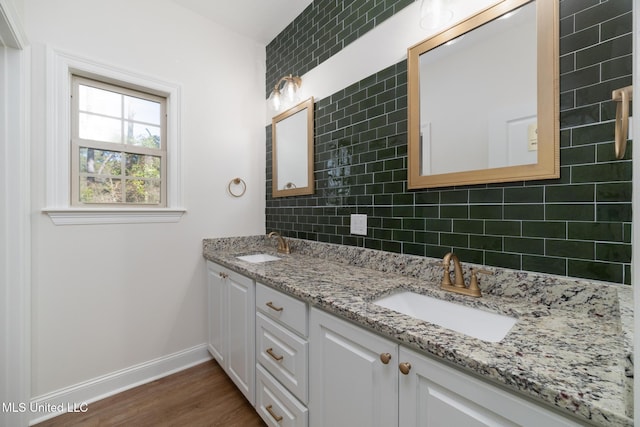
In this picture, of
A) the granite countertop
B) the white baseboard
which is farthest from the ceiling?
the white baseboard

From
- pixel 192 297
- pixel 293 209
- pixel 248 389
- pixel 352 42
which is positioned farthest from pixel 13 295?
pixel 352 42

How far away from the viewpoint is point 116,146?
184cm

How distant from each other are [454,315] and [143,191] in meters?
2.09

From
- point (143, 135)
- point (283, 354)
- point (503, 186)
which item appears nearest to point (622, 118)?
point (503, 186)

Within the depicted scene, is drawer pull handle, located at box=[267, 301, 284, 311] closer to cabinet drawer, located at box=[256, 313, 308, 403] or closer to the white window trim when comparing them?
cabinet drawer, located at box=[256, 313, 308, 403]

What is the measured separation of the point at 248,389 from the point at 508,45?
206 centimetres

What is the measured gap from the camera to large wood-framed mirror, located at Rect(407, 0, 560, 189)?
97cm

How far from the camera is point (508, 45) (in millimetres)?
1062

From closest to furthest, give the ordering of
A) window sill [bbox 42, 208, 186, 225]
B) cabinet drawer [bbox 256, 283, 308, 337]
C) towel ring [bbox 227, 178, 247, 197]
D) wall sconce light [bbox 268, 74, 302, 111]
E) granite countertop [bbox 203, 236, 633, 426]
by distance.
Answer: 1. granite countertop [bbox 203, 236, 633, 426]
2. cabinet drawer [bbox 256, 283, 308, 337]
3. window sill [bbox 42, 208, 186, 225]
4. wall sconce light [bbox 268, 74, 302, 111]
5. towel ring [bbox 227, 178, 247, 197]

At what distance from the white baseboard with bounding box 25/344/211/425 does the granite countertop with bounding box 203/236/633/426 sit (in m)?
1.10

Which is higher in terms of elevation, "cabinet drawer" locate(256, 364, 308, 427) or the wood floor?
"cabinet drawer" locate(256, 364, 308, 427)

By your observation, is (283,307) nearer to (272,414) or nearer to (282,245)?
(272,414)

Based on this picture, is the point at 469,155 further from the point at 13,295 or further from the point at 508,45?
the point at 13,295

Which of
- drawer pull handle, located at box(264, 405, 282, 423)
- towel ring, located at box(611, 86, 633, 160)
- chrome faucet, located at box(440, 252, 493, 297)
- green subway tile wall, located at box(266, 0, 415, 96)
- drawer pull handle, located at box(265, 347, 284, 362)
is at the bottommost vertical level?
drawer pull handle, located at box(264, 405, 282, 423)
